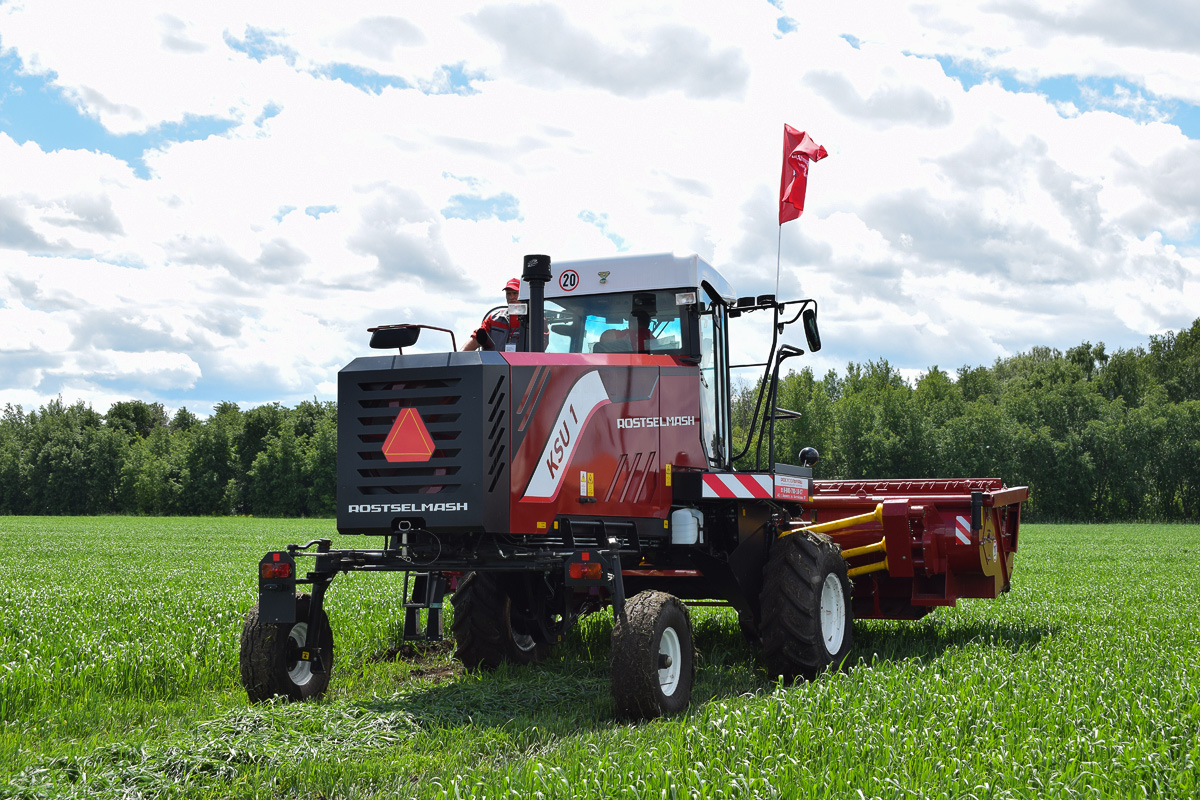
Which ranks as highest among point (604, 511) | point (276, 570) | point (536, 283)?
point (536, 283)

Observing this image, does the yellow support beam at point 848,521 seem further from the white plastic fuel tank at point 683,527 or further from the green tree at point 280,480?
the green tree at point 280,480

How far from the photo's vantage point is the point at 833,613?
27.6 ft

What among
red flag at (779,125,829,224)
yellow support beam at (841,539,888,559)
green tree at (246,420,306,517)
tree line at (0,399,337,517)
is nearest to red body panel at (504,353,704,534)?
yellow support beam at (841,539,888,559)

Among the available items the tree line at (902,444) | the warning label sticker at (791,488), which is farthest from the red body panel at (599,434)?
the tree line at (902,444)

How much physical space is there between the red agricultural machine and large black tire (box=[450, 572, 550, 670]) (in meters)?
0.02

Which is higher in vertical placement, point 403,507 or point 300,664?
point 403,507

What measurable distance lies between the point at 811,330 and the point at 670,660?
3.19 metres

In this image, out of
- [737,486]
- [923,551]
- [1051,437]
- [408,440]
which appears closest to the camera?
[408,440]

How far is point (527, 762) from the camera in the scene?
4.91 m

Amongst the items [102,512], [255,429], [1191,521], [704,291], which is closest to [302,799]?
[704,291]

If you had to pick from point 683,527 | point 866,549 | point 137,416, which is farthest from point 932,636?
point 137,416

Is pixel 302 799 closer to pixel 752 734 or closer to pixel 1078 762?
pixel 752 734

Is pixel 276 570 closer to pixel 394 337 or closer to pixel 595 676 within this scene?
pixel 394 337

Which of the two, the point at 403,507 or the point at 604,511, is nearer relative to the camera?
the point at 403,507
